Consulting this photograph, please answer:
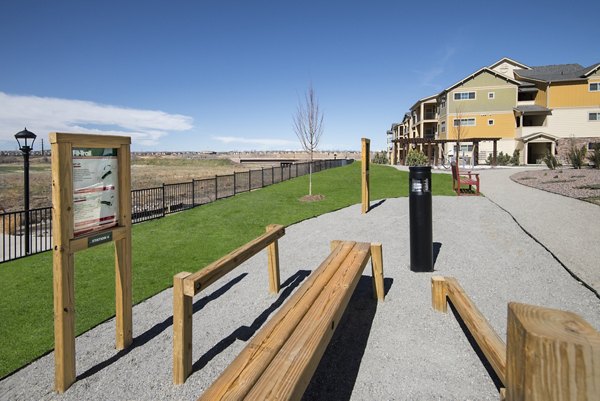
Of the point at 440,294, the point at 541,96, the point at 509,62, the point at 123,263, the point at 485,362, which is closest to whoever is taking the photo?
the point at 485,362

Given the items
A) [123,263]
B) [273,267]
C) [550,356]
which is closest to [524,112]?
[273,267]

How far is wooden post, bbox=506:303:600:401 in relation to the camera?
33.6 inches

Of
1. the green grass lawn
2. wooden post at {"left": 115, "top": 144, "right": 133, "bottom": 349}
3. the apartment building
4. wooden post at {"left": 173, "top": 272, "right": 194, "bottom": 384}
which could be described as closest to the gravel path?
wooden post at {"left": 173, "top": 272, "right": 194, "bottom": 384}

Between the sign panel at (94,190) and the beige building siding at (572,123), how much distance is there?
4947cm

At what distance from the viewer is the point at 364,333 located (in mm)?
4500

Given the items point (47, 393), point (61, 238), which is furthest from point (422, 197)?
point (47, 393)

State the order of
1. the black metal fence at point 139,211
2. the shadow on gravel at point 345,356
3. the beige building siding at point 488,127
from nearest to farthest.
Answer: the shadow on gravel at point 345,356, the black metal fence at point 139,211, the beige building siding at point 488,127

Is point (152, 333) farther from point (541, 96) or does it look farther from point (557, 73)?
point (557, 73)

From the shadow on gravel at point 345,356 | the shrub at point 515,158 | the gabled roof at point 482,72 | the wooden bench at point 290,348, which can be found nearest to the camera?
the wooden bench at point 290,348

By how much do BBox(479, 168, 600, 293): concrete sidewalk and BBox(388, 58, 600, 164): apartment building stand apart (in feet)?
87.1

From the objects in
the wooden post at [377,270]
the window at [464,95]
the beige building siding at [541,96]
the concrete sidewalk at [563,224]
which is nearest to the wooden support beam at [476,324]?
the wooden post at [377,270]

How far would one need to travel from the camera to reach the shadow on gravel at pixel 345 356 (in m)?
3.44

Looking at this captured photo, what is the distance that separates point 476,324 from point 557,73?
55.0m

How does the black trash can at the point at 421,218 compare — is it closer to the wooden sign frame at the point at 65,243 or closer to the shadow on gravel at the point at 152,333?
the shadow on gravel at the point at 152,333
